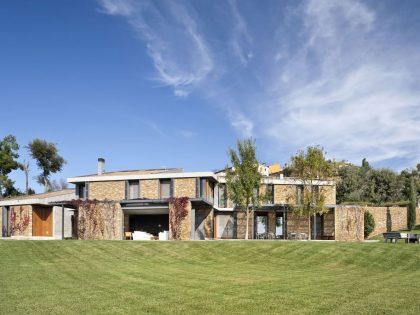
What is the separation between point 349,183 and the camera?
58.0m

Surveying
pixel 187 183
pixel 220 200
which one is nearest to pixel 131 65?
pixel 187 183

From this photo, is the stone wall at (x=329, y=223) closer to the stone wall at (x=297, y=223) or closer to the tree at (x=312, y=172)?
the stone wall at (x=297, y=223)

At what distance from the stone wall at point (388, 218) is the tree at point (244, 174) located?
14505 millimetres

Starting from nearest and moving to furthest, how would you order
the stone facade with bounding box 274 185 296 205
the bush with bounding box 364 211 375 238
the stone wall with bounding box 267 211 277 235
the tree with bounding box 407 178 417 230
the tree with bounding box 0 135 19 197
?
the stone wall with bounding box 267 211 277 235 < the stone facade with bounding box 274 185 296 205 < the bush with bounding box 364 211 375 238 < the tree with bounding box 407 178 417 230 < the tree with bounding box 0 135 19 197

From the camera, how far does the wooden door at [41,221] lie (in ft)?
121

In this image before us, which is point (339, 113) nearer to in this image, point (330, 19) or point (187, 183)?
point (330, 19)

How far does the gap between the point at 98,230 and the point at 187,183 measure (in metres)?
7.41

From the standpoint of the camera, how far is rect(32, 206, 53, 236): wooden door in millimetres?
36938

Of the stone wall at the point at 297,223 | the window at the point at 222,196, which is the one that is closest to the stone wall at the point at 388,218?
the stone wall at the point at 297,223

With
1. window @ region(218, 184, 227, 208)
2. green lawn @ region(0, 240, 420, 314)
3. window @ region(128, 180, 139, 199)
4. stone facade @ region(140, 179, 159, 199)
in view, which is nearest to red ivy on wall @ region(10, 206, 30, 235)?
window @ region(128, 180, 139, 199)

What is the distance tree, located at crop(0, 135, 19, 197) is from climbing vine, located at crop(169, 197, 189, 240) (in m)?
30.6

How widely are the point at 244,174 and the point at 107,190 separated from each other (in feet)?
36.3

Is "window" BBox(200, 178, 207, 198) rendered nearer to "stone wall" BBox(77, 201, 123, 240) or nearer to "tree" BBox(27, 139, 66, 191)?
"stone wall" BBox(77, 201, 123, 240)

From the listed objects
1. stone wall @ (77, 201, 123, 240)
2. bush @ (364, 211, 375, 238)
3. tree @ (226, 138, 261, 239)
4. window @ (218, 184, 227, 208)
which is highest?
tree @ (226, 138, 261, 239)
